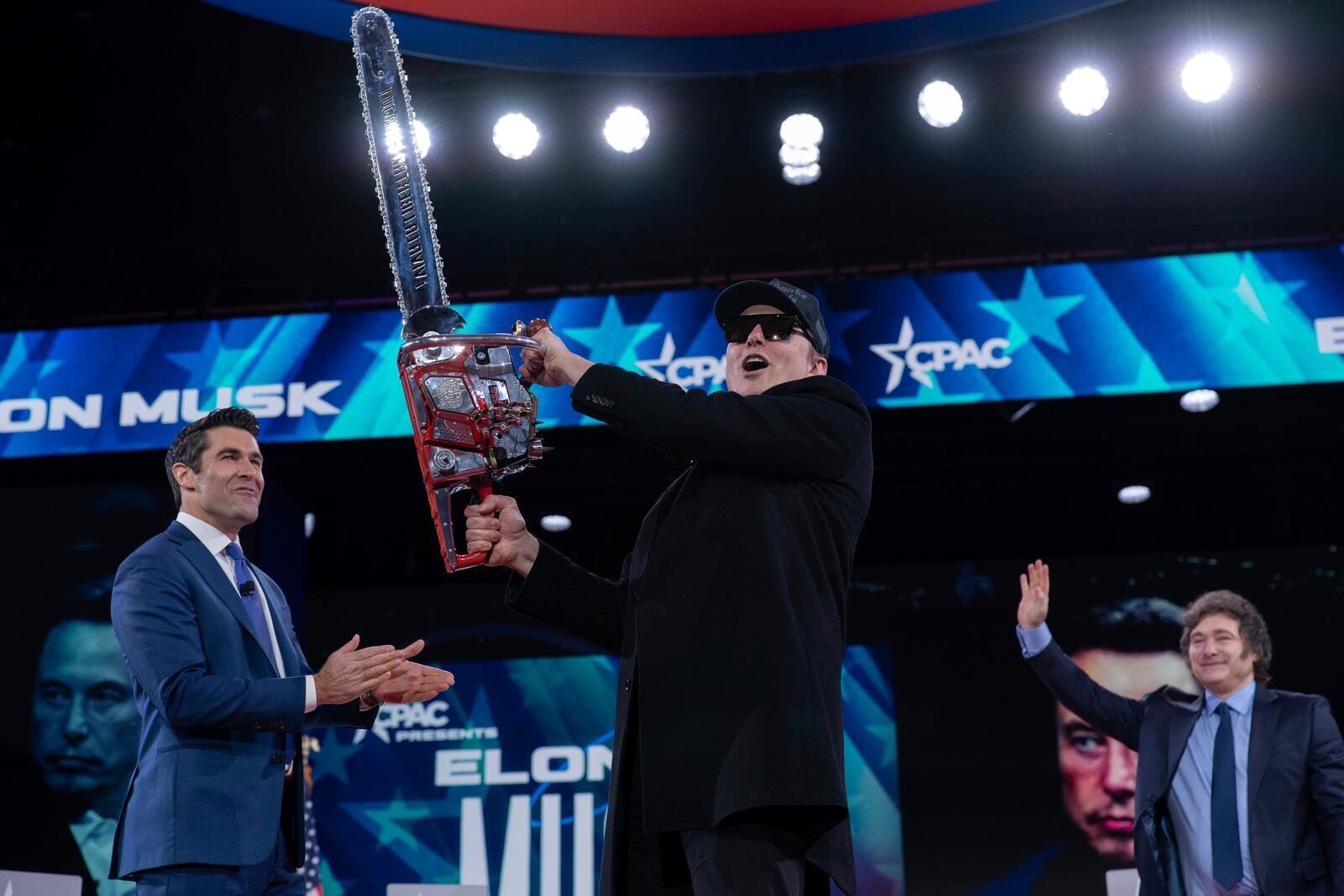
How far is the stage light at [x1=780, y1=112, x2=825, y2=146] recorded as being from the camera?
791cm

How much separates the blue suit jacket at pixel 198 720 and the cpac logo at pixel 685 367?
376 cm

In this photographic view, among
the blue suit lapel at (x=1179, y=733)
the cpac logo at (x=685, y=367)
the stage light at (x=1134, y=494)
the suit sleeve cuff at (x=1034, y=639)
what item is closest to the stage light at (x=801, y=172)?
the cpac logo at (x=685, y=367)

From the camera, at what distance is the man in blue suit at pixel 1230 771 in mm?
4855

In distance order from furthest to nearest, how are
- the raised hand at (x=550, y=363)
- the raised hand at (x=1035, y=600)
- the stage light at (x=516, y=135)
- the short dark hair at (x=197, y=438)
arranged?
1. the stage light at (x=516, y=135)
2. the raised hand at (x=1035, y=600)
3. the short dark hair at (x=197, y=438)
4. the raised hand at (x=550, y=363)

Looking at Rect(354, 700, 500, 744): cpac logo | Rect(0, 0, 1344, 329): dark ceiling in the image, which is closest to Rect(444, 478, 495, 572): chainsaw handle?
Rect(0, 0, 1344, 329): dark ceiling

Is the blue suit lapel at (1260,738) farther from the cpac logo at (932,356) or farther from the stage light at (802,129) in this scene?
the stage light at (802,129)

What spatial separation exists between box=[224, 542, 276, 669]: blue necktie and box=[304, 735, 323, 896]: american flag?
15.2 feet

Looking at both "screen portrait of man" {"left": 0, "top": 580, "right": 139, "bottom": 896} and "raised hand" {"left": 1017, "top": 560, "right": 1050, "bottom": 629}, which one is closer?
"raised hand" {"left": 1017, "top": 560, "right": 1050, "bottom": 629}

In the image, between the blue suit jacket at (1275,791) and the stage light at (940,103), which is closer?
the blue suit jacket at (1275,791)

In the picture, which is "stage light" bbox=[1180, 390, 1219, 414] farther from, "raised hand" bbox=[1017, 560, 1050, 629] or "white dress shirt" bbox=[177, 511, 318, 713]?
"white dress shirt" bbox=[177, 511, 318, 713]

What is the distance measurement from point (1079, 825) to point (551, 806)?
3.20 m

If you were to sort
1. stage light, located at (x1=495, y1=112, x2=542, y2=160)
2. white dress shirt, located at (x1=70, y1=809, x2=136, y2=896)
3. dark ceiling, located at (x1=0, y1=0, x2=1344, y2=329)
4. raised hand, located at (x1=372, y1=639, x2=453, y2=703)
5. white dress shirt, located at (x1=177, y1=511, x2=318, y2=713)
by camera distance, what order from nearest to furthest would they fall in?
raised hand, located at (x1=372, y1=639, x2=453, y2=703), white dress shirt, located at (x1=177, y1=511, x2=318, y2=713), white dress shirt, located at (x1=70, y1=809, x2=136, y2=896), dark ceiling, located at (x1=0, y1=0, x2=1344, y2=329), stage light, located at (x1=495, y1=112, x2=542, y2=160)

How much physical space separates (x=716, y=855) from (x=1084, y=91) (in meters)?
6.05

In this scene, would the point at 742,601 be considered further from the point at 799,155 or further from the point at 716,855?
the point at 799,155
